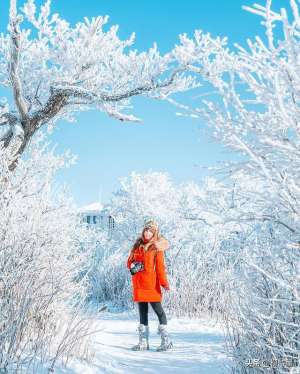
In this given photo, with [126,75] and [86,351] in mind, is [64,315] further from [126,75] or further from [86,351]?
[126,75]

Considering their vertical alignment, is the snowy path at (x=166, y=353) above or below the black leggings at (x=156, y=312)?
below

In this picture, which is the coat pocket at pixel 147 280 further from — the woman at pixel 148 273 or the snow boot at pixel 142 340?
the snow boot at pixel 142 340

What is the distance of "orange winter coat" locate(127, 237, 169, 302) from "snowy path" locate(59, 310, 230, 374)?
24.7 inches

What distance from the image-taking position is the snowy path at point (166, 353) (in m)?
4.88

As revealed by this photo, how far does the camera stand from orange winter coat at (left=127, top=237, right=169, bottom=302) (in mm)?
6273

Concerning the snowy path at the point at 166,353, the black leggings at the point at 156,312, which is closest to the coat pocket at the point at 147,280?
the black leggings at the point at 156,312

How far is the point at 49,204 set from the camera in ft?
20.1

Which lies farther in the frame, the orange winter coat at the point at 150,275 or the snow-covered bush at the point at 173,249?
the snow-covered bush at the point at 173,249

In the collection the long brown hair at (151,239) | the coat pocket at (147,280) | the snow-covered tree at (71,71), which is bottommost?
the coat pocket at (147,280)

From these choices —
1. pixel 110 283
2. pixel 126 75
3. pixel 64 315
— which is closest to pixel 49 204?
pixel 64 315

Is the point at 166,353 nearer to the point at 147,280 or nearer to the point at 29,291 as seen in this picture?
the point at 147,280

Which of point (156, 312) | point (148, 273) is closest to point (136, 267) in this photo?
point (148, 273)

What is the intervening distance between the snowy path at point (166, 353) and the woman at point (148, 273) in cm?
38

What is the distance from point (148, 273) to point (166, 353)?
0.94 meters
